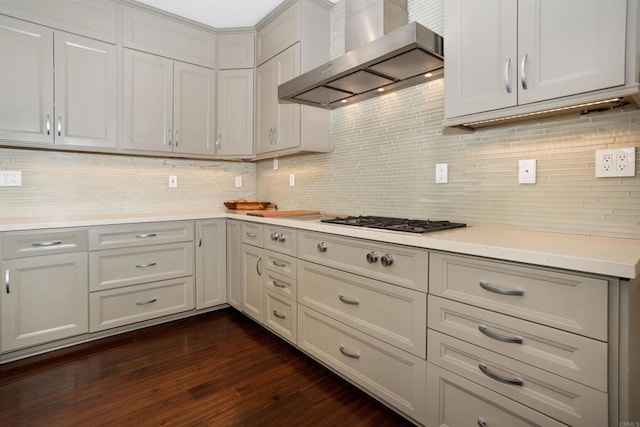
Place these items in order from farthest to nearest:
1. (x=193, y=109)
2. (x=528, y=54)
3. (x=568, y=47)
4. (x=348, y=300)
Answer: (x=193, y=109)
(x=348, y=300)
(x=528, y=54)
(x=568, y=47)

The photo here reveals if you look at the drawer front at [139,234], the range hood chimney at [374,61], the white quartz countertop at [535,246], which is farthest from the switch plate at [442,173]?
the drawer front at [139,234]

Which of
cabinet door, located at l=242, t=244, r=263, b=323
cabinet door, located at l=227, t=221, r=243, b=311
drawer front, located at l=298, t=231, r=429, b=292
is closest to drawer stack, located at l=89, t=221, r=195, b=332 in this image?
cabinet door, located at l=227, t=221, r=243, b=311

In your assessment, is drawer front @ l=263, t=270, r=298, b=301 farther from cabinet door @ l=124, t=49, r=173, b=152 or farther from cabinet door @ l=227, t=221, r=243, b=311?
cabinet door @ l=124, t=49, r=173, b=152

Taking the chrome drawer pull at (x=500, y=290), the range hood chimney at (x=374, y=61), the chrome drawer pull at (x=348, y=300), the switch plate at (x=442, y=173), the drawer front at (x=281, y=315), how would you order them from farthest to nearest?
the drawer front at (x=281, y=315) < the switch plate at (x=442, y=173) < the chrome drawer pull at (x=348, y=300) < the range hood chimney at (x=374, y=61) < the chrome drawer pull at (x=500, y=290)

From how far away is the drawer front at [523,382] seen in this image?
0.98m

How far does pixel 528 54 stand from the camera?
4.30 ft

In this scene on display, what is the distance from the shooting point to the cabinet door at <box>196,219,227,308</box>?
A: 9.14ft

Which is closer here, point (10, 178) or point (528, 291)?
point (528, 291)

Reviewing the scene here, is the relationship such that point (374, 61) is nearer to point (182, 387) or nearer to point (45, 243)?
point (182, 387)

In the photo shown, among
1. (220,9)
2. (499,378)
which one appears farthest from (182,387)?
(220,9)

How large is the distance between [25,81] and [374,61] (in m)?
2.30

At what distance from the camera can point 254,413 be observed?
1.62 metres

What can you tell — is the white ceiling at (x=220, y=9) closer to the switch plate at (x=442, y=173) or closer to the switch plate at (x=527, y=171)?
the switch plate at (x=442, y=173)

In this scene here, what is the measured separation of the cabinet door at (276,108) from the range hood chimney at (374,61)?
32 centimetres
